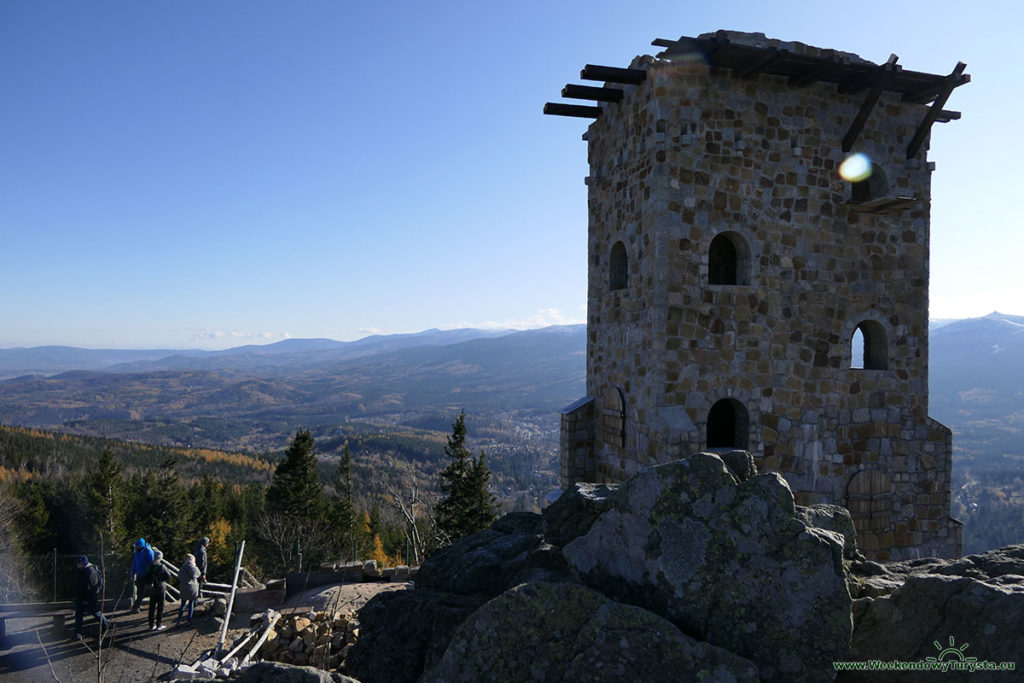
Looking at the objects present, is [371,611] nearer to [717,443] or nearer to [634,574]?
[634,574]

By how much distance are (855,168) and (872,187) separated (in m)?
0.63

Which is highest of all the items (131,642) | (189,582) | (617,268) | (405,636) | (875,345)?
(617,268)

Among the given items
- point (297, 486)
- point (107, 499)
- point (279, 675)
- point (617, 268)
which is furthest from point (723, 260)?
point (107, 499)

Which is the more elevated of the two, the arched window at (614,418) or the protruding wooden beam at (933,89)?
the protruding wooden beam at (933,89)

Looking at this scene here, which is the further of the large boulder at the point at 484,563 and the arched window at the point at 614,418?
the arched window at the point at 614,418

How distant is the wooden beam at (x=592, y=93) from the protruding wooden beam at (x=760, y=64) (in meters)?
2.01

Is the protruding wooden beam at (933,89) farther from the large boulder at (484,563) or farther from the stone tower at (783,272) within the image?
the large boulder at (484,563)

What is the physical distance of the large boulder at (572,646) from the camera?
3.10m

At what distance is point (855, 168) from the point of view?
10.1 metres

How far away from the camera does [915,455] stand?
10.3m

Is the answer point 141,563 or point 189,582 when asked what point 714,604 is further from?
point 141,563

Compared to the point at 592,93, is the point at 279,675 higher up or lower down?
lower down

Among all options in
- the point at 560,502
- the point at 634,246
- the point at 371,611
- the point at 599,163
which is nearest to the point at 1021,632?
the point at 560,502

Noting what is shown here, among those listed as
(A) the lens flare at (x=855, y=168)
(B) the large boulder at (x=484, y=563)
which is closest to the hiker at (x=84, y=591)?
(B) the large boulder at (x=484, y=563)
